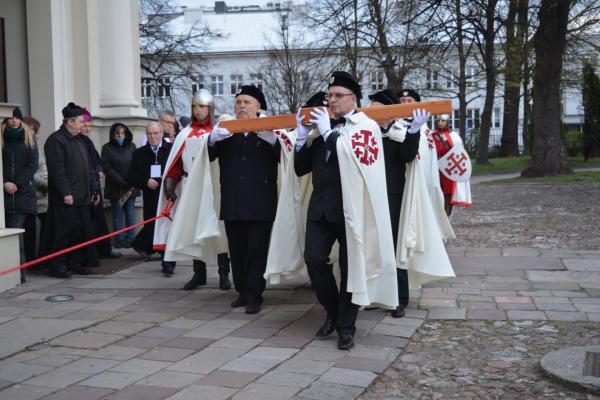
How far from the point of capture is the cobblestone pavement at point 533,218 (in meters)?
11.3

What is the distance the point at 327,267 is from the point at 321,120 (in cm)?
110

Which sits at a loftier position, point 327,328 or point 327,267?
point 327,267

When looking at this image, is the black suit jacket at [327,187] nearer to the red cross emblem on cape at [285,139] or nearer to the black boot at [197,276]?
the red cross emblem on cape at [285,139]

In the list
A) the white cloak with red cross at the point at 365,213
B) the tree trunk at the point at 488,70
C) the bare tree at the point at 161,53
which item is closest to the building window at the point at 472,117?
the tree trunk at the point at 488,70

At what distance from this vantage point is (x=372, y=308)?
707cm

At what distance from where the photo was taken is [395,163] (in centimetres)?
677

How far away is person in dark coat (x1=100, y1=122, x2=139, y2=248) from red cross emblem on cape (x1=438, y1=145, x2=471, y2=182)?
4160mm

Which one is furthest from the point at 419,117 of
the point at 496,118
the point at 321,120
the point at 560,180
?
the point at 496,118

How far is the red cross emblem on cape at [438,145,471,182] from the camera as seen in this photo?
32.6 ft

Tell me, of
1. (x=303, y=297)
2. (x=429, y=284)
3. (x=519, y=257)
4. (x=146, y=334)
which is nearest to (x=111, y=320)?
(x=146, y=334)

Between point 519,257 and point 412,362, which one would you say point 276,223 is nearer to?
point 412,362

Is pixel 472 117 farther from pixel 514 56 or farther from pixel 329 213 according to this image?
pixel 329 213

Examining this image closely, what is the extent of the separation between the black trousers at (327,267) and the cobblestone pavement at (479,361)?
1.62ft

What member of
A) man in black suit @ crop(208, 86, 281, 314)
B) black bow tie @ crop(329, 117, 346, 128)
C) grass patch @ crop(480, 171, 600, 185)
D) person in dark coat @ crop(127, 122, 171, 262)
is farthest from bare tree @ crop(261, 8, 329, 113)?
black bow tie @ crop(329, 117, 346, 128)
